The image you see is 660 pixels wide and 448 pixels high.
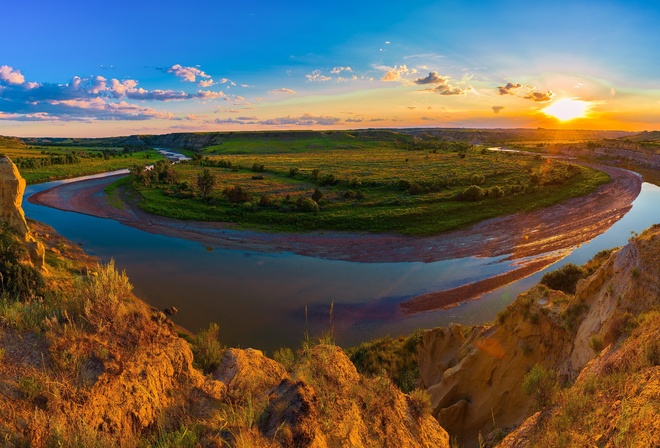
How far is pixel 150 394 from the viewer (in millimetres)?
6344

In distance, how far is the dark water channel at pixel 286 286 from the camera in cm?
1877

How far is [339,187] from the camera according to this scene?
53.2 metres

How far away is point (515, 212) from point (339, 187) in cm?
2407

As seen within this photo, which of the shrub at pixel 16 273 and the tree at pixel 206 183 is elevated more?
the tree at pixel 206 183

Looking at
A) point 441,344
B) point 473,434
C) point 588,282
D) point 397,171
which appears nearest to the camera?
point 588,282

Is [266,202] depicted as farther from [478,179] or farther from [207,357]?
[207,357]

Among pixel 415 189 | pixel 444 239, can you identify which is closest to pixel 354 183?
pixel 415 189

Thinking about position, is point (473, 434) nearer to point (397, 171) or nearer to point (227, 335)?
point (227, 335)

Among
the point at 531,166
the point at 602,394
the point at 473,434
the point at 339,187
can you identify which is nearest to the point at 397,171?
the point at 339,187

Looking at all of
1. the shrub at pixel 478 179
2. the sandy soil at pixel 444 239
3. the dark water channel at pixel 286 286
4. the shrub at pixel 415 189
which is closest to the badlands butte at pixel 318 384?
the dark water channel at pixel 286 286

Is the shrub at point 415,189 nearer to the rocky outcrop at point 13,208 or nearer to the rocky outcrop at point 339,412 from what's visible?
the rocky outcrop at point 13,208

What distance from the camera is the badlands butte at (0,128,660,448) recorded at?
16.6 ft

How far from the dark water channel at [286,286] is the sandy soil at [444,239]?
3.36 ft

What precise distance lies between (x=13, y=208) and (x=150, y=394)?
1865 centimetres
